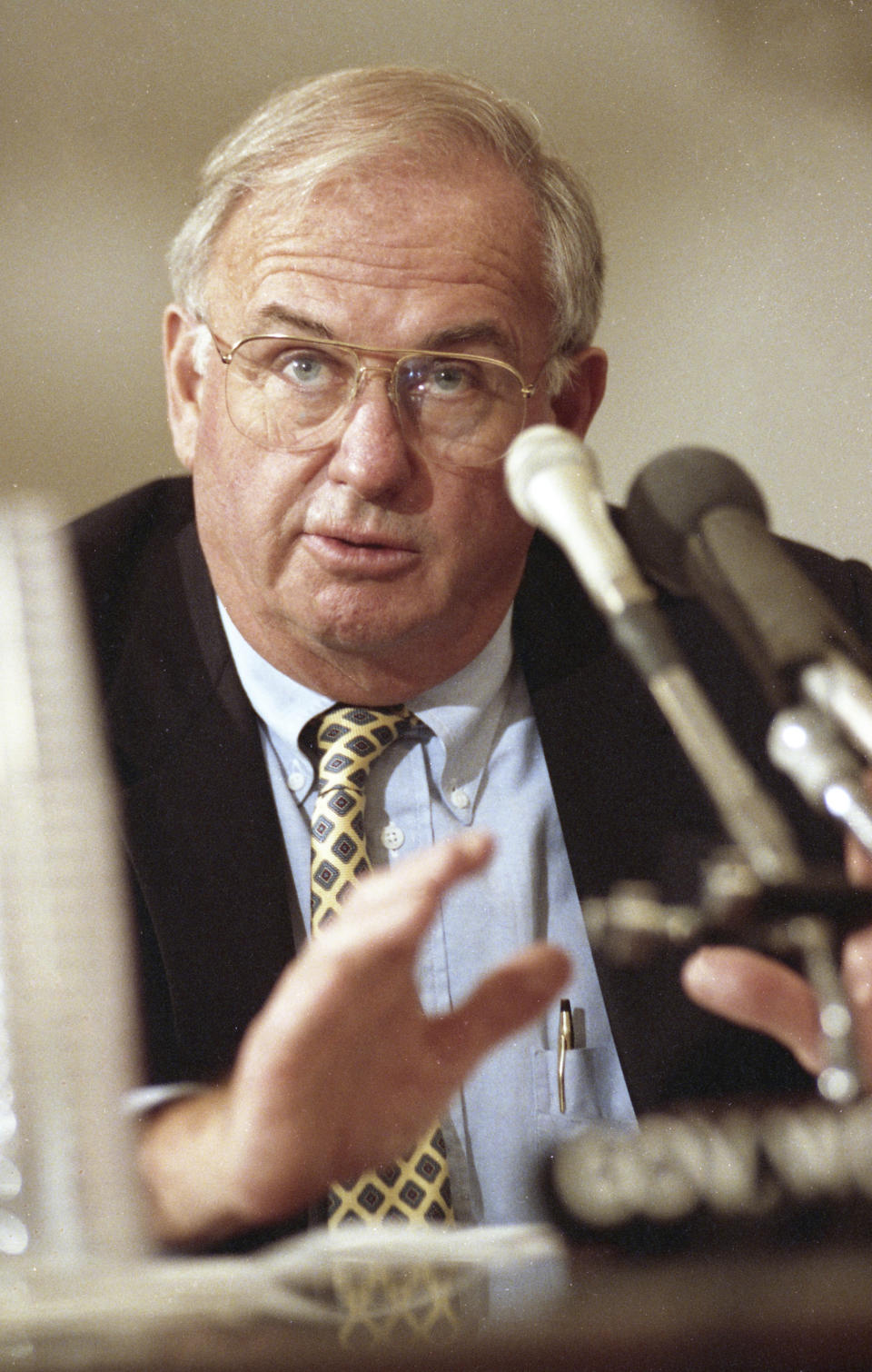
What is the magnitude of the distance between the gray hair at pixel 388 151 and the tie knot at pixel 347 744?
289 millimetres

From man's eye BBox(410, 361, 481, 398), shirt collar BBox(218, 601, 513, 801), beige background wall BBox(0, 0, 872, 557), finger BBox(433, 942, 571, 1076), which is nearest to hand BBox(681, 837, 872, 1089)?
finger BBox(433, 942, 571, 1076)

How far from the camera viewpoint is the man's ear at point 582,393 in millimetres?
944

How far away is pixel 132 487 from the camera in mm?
936

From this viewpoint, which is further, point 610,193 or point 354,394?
point 610,193

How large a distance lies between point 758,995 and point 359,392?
521mm

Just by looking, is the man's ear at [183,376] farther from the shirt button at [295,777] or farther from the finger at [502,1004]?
the finger at [502,1004]

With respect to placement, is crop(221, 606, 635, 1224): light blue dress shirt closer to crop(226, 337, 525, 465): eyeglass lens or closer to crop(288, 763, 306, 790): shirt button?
crop(288, 763, 306, 790): shirt button

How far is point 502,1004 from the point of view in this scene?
2.95 ft

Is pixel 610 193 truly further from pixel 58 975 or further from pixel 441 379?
pixel 58 975

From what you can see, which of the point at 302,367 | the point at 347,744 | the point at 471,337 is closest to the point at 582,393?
the point at 471,337

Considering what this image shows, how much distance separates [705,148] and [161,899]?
74 cm

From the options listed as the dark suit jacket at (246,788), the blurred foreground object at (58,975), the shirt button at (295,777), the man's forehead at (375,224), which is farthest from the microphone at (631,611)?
the blurred foreground object at (58,975)

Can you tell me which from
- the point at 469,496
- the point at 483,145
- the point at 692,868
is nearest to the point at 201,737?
the point at 469,496

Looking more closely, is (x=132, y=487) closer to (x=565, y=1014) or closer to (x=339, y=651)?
(x=339, y=651)
